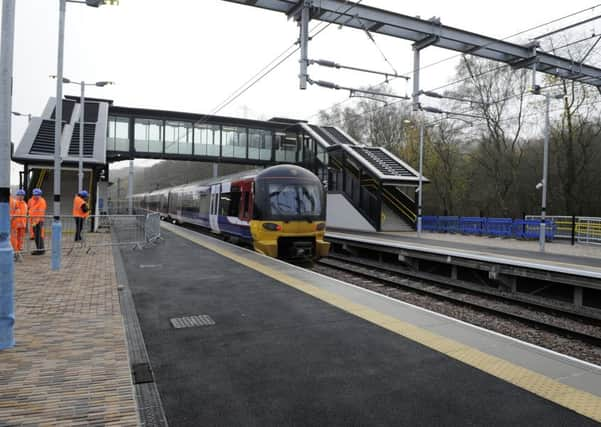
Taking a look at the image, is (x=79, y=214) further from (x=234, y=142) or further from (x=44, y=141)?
(x=234, y=142)

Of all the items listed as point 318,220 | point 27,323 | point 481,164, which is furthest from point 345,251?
point 481,164

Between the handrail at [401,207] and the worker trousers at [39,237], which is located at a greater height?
the handrail at [401,207]

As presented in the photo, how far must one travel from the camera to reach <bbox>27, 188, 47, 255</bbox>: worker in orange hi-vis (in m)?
11.8

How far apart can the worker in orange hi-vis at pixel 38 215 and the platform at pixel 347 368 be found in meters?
6.80

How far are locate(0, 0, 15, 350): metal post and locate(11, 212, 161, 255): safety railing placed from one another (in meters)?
7.57

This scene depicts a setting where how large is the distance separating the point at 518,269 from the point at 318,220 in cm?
596

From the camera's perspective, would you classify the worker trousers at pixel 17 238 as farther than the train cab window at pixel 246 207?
No

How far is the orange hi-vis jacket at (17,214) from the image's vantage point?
36.4 ft

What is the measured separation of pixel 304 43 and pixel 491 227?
58.7ft

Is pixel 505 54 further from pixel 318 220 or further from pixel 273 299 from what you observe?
pixel 273 299

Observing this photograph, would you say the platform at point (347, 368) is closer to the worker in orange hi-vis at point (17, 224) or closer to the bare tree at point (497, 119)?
the worker in orange hi-vis at point (17, 224)

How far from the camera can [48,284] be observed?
826cm

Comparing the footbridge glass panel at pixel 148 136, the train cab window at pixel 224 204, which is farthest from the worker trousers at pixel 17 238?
the footbridge glass panel at pixel 148 136

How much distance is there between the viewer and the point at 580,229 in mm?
20297
